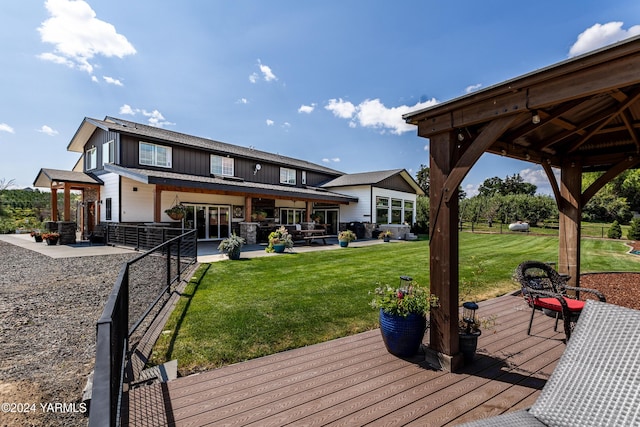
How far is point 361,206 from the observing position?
1953cm

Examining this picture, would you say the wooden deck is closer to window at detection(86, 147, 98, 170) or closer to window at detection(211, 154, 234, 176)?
window at detection(211, 154, 234, 176)

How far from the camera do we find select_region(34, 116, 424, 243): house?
13.0m

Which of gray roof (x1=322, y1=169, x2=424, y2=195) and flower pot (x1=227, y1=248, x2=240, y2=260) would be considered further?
gray roof (x1=322, y1=169, x2=424, y2=195)

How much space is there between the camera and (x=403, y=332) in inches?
124

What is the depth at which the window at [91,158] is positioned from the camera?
50.9 ft

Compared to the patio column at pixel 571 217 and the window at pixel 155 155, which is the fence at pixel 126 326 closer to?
the patio column at pixel 571 217

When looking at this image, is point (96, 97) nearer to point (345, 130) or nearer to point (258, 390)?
point (345, 130)

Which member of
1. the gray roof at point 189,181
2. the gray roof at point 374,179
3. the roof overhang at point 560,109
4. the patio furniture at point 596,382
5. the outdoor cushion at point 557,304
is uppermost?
the gray roof at point 374,179

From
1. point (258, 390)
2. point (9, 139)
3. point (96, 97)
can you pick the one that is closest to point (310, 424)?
point (258, 390)

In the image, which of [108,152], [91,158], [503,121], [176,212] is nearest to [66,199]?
[108,152]

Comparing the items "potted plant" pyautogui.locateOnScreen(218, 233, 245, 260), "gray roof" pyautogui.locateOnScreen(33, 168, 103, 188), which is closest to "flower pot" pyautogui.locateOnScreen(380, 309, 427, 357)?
"potted plant" pyautogui.locateOnScreen(218, 233, 245, 260)

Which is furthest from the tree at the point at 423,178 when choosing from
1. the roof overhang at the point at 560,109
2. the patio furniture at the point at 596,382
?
the patio furniture at the point at 596,382

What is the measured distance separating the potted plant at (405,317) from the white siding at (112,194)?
13539mm

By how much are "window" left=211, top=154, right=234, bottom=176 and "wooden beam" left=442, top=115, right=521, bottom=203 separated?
620 inches
